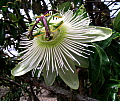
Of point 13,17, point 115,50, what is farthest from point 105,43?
point 13,17

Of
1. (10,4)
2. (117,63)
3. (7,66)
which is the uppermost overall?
(10,4)

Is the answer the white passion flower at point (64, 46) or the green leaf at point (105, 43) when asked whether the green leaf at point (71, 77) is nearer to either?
the white passion flower at point (64, 46)

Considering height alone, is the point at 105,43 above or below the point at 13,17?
below

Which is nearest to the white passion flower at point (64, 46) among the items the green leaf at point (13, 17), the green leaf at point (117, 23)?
the green leaf at point (117, 23)

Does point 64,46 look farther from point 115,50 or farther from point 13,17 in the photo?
point 13,17

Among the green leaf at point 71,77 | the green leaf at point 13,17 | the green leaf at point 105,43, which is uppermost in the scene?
the green leaf at point 13,17

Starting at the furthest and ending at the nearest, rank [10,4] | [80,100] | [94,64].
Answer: [10,4] → [80,100] → [94,64]

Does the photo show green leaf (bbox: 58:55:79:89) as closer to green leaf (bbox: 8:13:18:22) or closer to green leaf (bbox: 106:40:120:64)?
green leaf (bbox: 106:40:120:64)

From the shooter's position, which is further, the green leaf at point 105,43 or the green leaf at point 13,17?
the green leaf at point 13,17

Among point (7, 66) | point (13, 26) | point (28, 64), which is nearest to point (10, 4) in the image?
point (13, 26)

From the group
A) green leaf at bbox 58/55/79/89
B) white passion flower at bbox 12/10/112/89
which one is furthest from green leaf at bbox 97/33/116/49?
green leaf at bbox 58/55/79/89

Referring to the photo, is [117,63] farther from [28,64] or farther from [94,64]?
[28,64]
